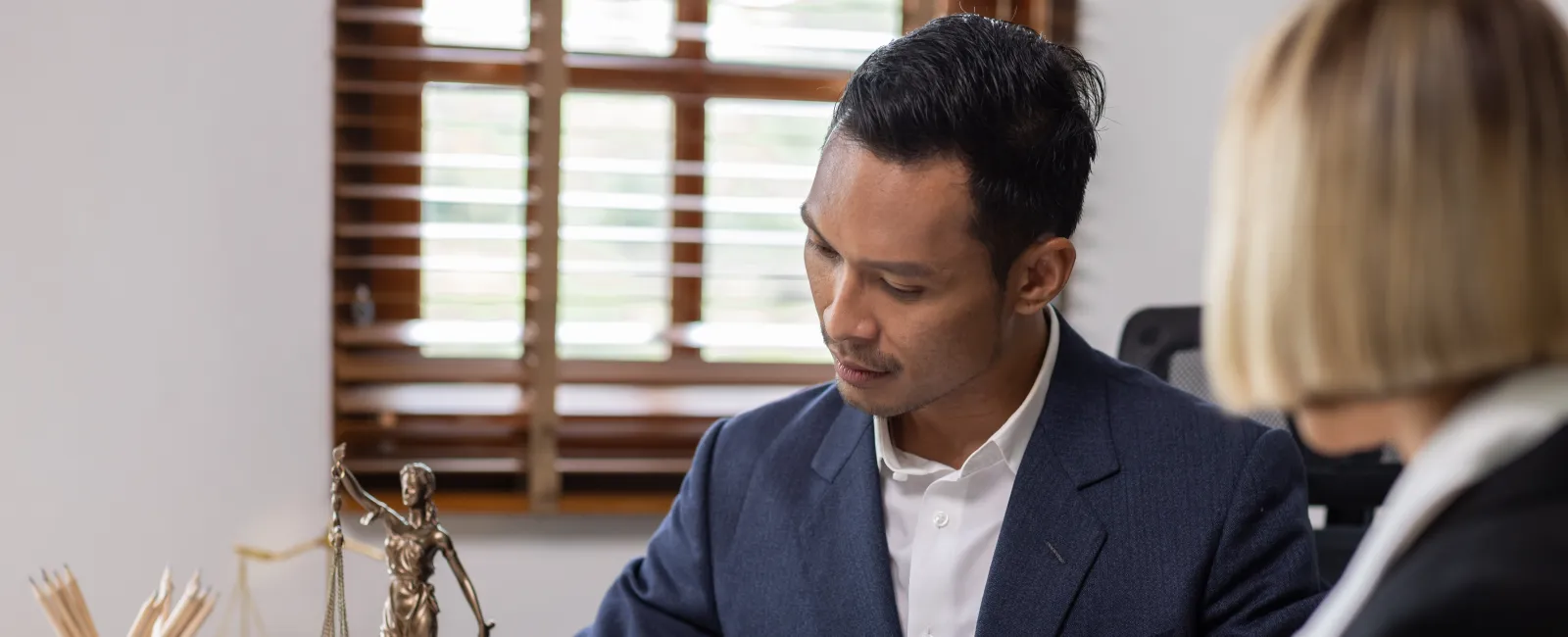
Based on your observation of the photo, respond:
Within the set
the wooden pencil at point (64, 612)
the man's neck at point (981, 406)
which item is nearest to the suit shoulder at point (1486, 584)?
the man's neck at point (981, 406)

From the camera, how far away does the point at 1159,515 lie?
1.33 meters

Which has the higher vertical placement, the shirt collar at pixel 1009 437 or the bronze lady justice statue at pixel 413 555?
the shirt collar at pixel 1009 437

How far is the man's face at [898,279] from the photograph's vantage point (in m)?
1.28

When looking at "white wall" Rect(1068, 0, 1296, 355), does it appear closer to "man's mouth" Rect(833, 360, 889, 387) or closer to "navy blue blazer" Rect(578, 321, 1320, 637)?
"navy blue blazer" Rect(578, 321, 1320, 637)

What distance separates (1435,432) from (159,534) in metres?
2.07

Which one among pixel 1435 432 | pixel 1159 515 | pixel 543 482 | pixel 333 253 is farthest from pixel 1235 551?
pixel 333 253

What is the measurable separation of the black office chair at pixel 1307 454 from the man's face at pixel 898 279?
456 mm

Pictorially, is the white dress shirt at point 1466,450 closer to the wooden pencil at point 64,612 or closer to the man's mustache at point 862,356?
the man's mustache at point 862,356

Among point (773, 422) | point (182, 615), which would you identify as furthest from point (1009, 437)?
point (182, 615)

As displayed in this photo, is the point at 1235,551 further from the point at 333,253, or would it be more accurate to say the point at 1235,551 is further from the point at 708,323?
the point at 333,253

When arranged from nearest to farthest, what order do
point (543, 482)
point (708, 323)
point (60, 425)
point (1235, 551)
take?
point (1235, 551), point (60, 425), point (543, 482), point (708, 323)

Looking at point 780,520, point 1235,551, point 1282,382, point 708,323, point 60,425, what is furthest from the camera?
point 708,323

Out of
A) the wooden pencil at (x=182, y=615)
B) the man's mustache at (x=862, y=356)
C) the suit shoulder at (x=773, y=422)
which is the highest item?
the man's mustache at (x=862, y=356)

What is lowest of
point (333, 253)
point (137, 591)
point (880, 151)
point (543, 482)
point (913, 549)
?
point (137, 591)
